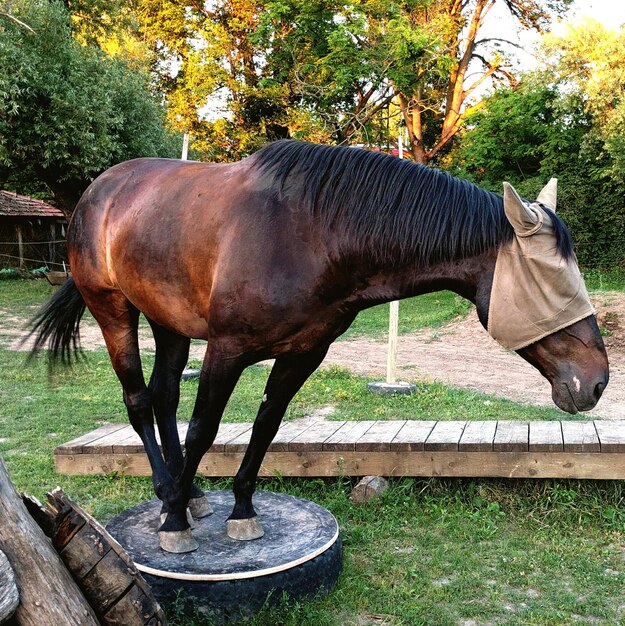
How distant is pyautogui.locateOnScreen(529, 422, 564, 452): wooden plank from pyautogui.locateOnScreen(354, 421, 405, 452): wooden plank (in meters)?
0.88

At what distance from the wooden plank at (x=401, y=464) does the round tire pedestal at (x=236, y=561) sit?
2.45 ft

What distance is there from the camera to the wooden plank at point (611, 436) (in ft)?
12.2

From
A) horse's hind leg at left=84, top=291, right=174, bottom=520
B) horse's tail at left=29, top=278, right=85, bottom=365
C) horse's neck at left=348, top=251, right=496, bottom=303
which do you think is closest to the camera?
horse's neck at left=348, top=251, right=496, bottom=303

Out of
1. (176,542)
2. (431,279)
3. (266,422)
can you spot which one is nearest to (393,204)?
(431,279)

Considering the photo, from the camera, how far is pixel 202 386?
2684 mm

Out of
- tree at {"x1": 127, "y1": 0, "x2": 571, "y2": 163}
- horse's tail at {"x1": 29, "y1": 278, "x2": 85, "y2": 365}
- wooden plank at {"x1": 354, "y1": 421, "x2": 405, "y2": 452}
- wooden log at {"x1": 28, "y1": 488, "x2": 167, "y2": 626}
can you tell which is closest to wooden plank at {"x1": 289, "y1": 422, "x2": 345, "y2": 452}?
wooden plank at {"x1": 354, "y1": 421, "x2": 405, "y2": 452}

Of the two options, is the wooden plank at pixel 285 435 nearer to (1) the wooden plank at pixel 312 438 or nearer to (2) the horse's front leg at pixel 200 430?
(1) the wooden plank at pixel 312 438

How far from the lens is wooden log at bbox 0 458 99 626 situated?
73.5 inches

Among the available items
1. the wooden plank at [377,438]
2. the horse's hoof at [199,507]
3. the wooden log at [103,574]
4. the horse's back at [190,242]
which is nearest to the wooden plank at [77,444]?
the horse's hoof at [199,507]

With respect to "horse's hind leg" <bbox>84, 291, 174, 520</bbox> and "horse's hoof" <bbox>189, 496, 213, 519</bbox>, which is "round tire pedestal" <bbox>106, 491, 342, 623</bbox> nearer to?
"horse's hoof" <bbox>189, 496, 213, 519</bbox>

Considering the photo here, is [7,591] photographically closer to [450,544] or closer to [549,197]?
[549,197]

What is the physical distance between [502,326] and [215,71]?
55.4 feet

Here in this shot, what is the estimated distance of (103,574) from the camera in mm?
2066

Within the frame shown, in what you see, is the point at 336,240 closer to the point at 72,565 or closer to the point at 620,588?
the point at 72,565
